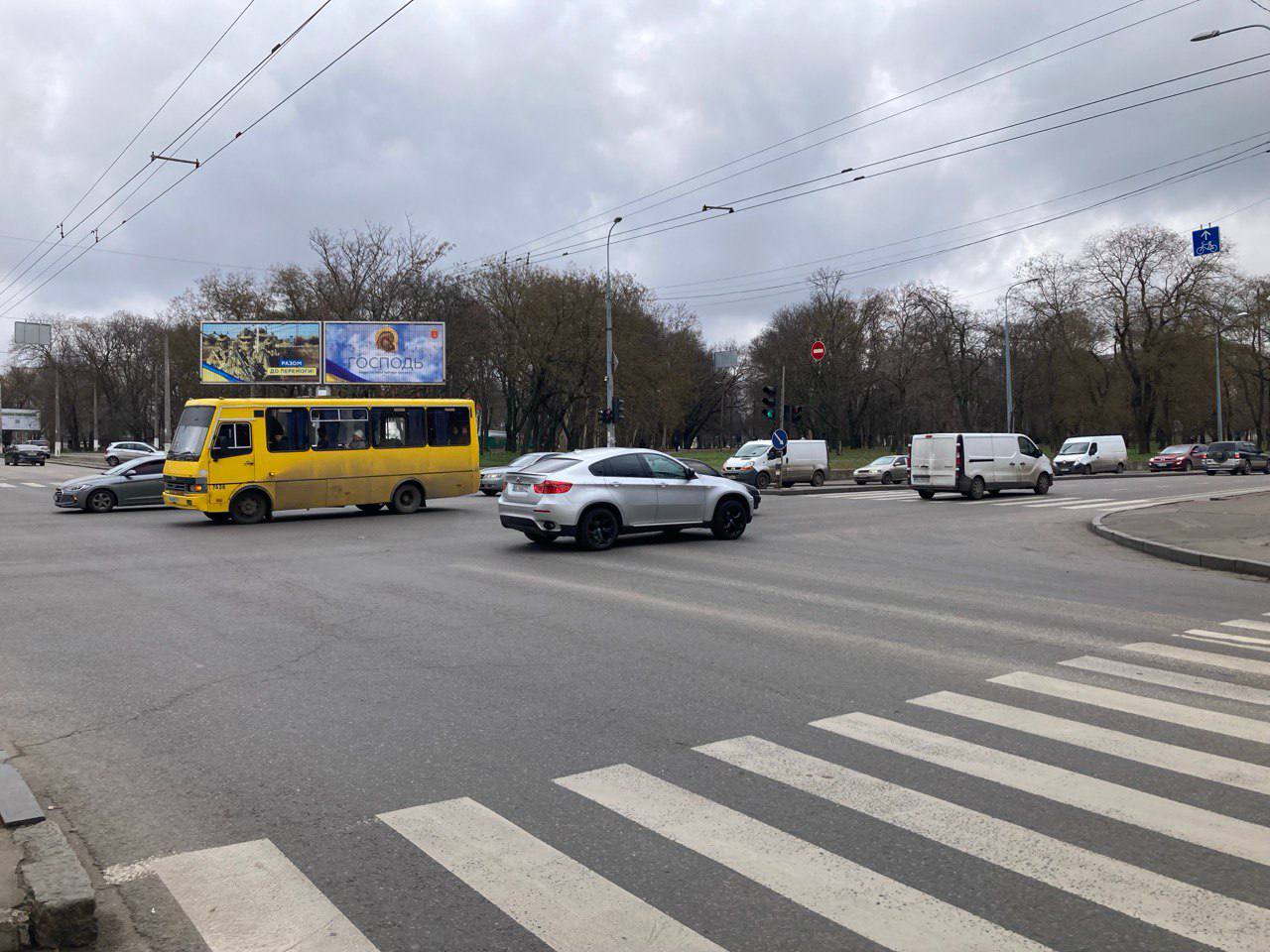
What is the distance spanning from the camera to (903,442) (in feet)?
265

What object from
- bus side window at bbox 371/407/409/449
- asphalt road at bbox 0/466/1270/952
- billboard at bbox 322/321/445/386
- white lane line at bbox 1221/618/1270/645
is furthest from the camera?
billboard at bbox 322/321/445/386

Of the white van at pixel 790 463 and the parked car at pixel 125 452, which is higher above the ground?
the parked car at pixel 125 452

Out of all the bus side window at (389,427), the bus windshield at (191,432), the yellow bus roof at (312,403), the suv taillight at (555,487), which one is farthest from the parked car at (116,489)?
the suv taillight at (555,487)

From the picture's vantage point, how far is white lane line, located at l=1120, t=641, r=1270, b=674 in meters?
7.29

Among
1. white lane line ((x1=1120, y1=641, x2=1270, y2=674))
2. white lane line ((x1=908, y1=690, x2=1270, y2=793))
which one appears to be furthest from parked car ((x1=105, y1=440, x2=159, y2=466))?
white lane line ((x1=908, y1=690, x2=1270, y2=793))

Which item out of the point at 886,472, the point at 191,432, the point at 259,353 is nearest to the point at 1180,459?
the point at 886,472

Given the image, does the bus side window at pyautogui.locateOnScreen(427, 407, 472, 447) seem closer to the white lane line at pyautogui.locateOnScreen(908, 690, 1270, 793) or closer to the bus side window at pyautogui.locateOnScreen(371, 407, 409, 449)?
the bus side window at pyautogui.locateOnScreen(371, 407, 409, 449)

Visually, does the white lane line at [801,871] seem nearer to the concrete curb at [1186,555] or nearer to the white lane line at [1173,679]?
the white lane line at [1173,679]

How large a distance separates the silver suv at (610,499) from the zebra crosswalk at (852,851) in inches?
384

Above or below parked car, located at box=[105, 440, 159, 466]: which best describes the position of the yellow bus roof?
above

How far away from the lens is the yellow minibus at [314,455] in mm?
20641

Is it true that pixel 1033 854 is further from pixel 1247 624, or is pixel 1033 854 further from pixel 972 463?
pixel 972 463

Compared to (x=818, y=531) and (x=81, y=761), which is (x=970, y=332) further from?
(x=81, y=761)

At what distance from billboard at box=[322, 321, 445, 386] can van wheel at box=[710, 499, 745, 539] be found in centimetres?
2920
